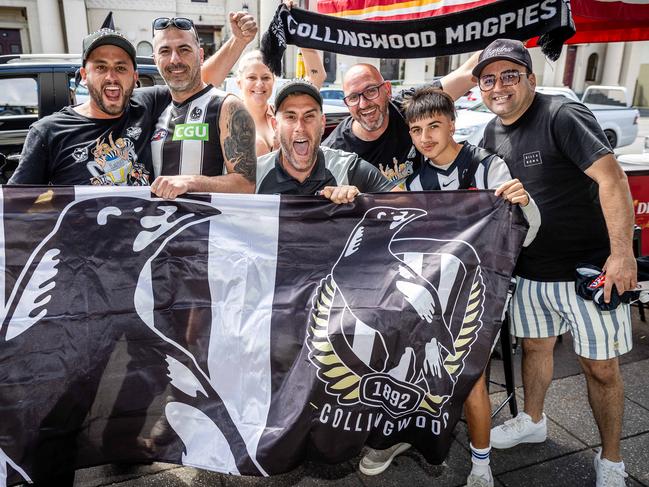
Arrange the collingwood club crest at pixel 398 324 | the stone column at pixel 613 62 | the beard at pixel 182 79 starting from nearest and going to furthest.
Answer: the collingwood club crest at pixel 398 324
the beard at pixel 182 79
the stone column at pixel 613 62

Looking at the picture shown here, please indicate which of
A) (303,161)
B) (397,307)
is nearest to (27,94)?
(303,161)

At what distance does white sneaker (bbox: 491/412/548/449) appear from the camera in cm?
287

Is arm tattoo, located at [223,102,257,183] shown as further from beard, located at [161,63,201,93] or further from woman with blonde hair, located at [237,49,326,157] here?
woman with blonde hair, located at [237,49,326,157]

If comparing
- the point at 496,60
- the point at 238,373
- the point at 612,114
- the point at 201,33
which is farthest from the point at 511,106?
the point at 201,33

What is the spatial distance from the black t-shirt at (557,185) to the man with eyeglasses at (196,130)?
1.43 metres

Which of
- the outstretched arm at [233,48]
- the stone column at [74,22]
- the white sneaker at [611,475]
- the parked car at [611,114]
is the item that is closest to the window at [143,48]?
the stone column at [74,22]

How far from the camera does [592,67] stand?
3111 cm

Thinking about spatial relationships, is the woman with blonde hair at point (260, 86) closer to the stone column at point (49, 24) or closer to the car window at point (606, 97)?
the car window at point (606, 97)

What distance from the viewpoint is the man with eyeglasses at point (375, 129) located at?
10.7 ft

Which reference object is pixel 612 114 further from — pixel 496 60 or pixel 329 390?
pixel 329 390

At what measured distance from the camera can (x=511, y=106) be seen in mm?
2676

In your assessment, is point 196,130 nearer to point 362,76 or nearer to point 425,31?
point 362,76

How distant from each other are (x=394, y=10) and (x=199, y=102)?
3033 millimetres

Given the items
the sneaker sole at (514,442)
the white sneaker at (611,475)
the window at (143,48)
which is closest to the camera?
the white sneaker at (611,475)
